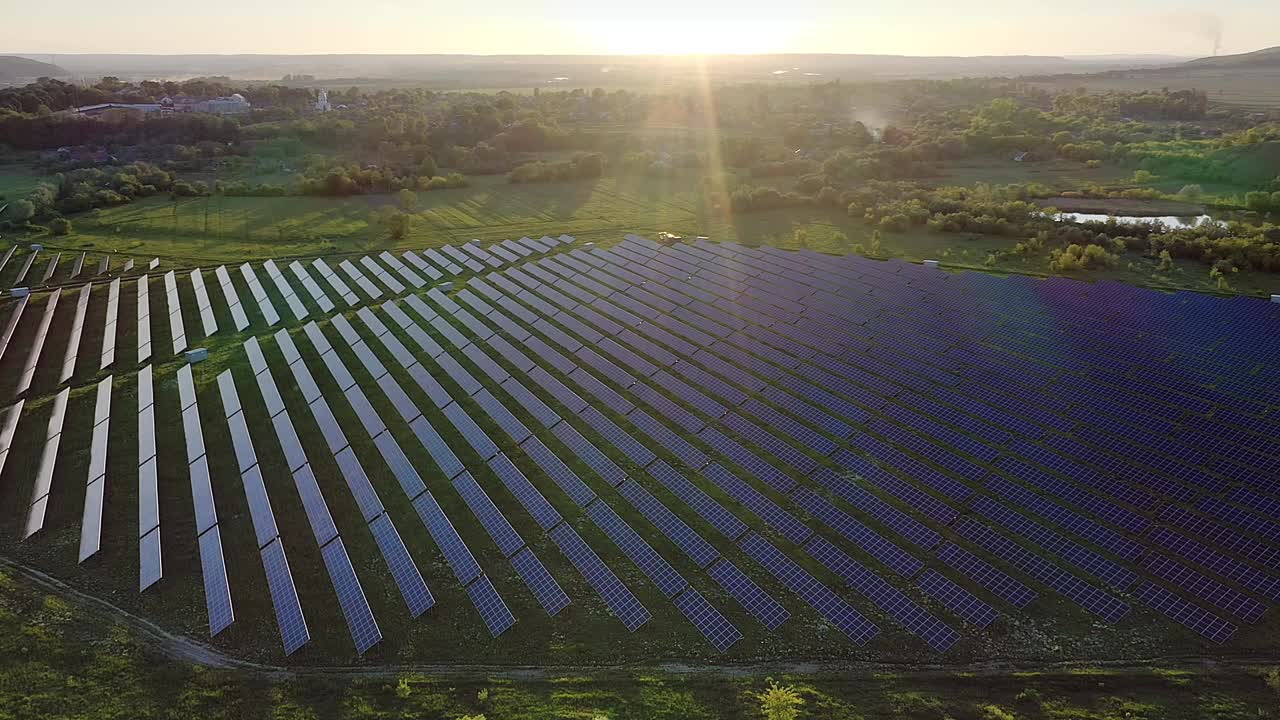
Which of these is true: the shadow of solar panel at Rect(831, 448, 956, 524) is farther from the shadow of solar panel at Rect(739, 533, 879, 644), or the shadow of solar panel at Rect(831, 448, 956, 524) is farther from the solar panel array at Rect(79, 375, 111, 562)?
the solar panel array at Rect(79, 375, 111, 562)

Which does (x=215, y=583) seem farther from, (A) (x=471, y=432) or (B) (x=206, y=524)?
(A) (x=471, y=432)

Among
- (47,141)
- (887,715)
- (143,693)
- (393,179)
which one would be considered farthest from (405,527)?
(47,141)

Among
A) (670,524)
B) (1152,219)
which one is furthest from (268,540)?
(1152,219)

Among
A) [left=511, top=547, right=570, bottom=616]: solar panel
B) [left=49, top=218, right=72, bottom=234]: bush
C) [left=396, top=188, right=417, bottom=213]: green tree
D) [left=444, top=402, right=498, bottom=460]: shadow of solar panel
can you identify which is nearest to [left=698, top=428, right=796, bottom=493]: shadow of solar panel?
[left=511, top=547, right=570, bottom=616]: solar panel

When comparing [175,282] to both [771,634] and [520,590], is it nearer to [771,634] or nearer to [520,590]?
[520,590]

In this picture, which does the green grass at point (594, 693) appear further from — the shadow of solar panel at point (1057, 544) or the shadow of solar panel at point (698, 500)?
the shadow of solar panel at point (698, 500)
